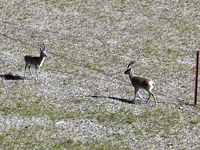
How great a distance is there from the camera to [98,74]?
32750 millimetres

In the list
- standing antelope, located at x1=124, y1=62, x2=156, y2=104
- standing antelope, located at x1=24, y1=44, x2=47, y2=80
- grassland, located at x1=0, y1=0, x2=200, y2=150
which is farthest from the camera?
standing antelope, located at x1=24, y1=44, x2=47, y2=80

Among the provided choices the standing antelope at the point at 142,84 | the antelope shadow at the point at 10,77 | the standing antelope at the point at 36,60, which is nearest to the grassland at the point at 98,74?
the antelope shadow at the point at 10,77

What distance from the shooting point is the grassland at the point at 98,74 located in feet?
86.5

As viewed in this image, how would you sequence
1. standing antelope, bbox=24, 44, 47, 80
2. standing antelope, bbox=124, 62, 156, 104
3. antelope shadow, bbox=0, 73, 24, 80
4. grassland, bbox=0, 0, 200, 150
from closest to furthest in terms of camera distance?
grassland, bbox=0, 0, 200, 150 → standing antelope, bbox=124, 62, 156, 104 → standing antelope, bbox=24, 44, 47, 80 → antelope shadow, bbox=0, 73, 24, 80

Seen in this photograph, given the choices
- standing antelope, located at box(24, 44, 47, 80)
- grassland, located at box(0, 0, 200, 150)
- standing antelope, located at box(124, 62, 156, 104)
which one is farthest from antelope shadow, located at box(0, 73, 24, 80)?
standing antelope, located at box(124, 62, 156, 104)

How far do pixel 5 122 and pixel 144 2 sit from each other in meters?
20.4

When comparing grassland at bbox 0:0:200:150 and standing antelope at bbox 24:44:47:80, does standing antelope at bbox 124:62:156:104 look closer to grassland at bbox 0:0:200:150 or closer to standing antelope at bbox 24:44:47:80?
grassland at bbox 0:0:200:150

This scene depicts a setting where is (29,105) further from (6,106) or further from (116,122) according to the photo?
(116,122)

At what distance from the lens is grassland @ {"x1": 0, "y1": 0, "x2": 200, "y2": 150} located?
A: 26375 mm

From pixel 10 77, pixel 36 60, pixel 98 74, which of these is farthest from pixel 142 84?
pixel 10 77

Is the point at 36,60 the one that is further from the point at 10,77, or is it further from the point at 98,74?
the point at 98,74

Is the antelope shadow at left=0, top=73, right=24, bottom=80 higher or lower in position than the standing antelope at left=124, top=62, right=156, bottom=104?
lower

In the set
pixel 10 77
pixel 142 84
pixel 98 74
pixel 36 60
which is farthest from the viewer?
pixel 98 74

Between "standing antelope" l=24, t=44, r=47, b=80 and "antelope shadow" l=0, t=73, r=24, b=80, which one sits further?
"antelope shadow" l=0, t=73, r=24, b=80
